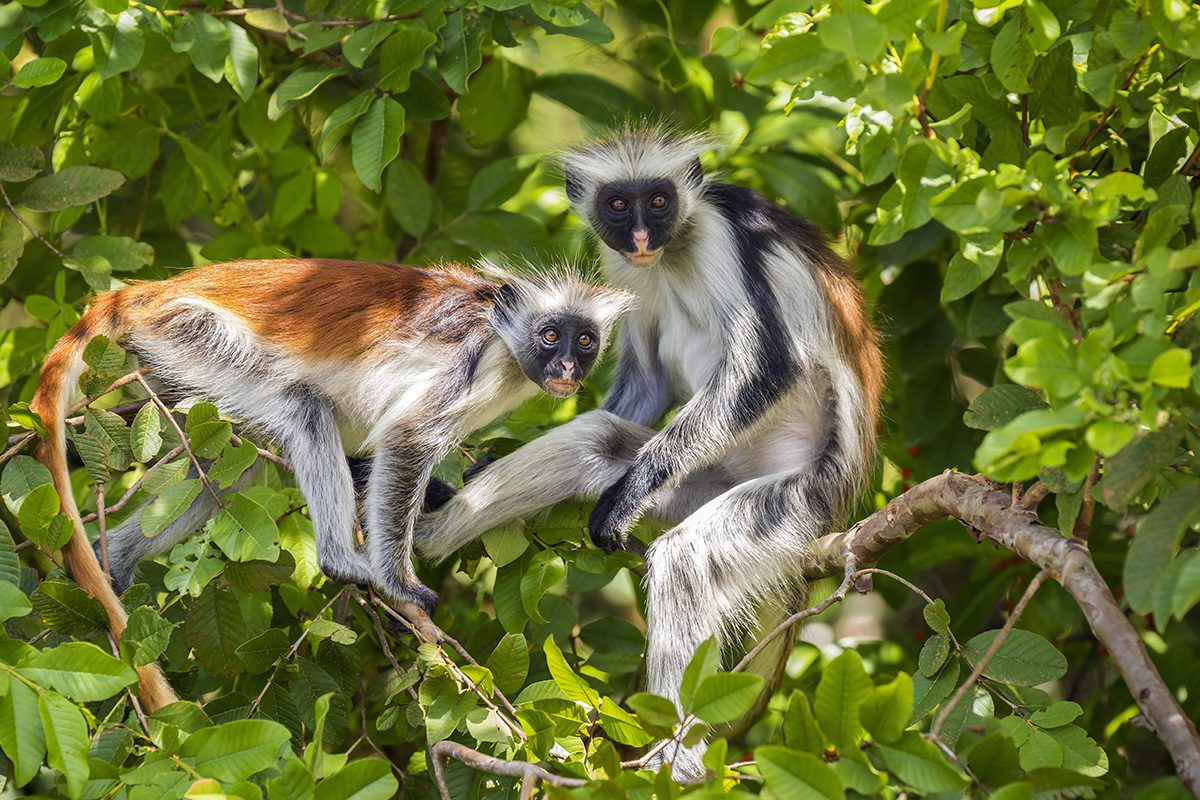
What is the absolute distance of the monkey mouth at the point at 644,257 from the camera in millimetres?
5309

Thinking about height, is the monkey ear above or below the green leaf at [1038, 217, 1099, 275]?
below

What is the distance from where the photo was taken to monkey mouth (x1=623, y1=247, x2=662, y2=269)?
5309 mm

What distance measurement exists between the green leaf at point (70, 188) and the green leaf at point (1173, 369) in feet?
12.3

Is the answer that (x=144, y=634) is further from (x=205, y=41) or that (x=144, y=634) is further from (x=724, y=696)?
(x=205, y=41)

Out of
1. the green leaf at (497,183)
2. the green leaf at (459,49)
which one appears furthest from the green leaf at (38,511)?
the green leaf at (497,183)

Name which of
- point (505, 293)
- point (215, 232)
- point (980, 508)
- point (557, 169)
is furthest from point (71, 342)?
point (215, 232)

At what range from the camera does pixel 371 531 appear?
15.6ft

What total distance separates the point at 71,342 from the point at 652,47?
11.1ft

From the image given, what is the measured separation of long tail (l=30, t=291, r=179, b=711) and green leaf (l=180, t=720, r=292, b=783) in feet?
2.13

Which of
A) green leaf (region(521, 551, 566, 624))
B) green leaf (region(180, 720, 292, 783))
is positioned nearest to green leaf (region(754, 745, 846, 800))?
green leaf (region(180, 720, 292, 783))

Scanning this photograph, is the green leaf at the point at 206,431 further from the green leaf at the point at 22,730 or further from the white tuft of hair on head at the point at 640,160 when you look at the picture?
the white tuft of hair on head at the point at 640,160

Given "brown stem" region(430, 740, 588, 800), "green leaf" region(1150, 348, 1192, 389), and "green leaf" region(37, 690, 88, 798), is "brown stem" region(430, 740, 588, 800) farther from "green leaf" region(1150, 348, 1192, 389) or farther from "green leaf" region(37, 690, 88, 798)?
"green leaf" region(1150, 348, 1192, 389)

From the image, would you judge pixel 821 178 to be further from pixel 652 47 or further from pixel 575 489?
pixel 575 489

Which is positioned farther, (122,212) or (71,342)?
(122,212)
